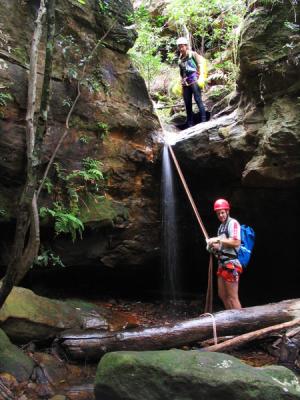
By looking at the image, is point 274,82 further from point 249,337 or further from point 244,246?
point 249,337

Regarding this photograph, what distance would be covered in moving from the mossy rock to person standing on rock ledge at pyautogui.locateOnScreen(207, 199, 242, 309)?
3.41m

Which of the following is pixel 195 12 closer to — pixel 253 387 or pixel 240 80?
pixel 240 80

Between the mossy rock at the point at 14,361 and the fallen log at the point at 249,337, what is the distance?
8.24ft

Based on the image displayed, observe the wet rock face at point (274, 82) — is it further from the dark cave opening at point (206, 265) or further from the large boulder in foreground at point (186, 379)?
the large boulder in foreground at point (186, 379)

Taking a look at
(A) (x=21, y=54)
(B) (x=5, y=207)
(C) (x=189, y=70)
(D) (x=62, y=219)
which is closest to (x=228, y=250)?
(D) (x=62, y=219)

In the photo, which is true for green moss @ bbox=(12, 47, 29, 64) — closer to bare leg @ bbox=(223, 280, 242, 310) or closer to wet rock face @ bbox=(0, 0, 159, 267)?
wet rock face @ bbox=(0, 0, 159, 267)

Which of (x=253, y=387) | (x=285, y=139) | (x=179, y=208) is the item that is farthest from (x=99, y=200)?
(x=253, y=387)

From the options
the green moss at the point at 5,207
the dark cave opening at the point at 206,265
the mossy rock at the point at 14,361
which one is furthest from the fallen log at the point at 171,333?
the dark cave opening at the point at 206,265

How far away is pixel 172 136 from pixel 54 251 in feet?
14.2

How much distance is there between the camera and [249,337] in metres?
5.89

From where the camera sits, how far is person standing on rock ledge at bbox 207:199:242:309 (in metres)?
6.69

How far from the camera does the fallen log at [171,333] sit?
5.73 m

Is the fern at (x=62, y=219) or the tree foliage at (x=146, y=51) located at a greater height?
the tree foliage at (x=146, y=51)

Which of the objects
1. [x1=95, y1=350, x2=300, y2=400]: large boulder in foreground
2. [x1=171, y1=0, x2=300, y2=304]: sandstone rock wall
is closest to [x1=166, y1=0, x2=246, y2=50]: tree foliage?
[x1=171, y1=0, x2=300, y2=304]: sandstone rock wall
